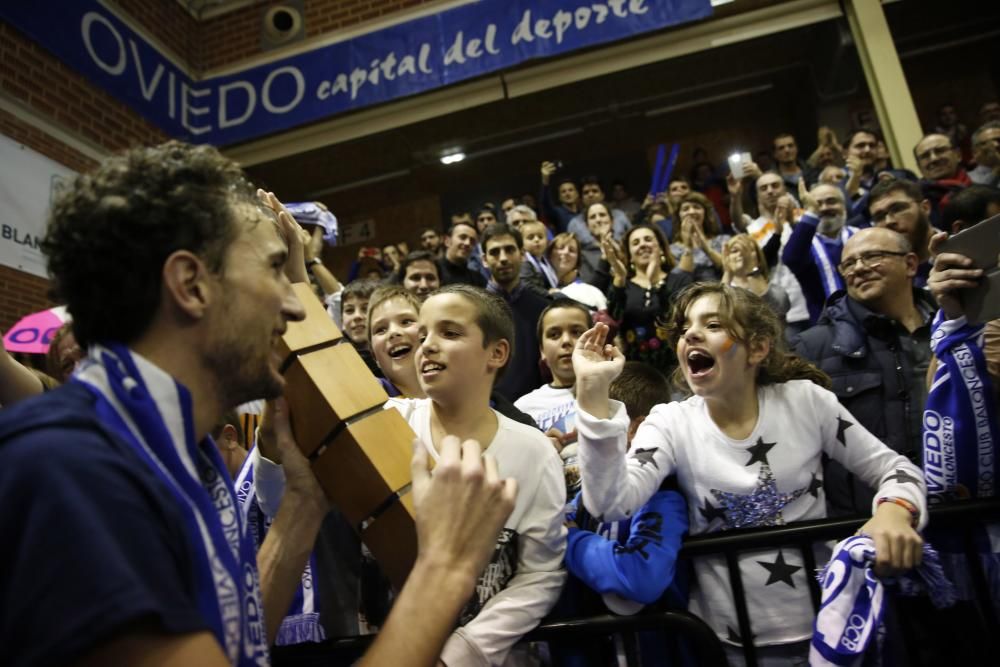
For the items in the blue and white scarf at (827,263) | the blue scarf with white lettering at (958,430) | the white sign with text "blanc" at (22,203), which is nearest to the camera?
the blue scarf with white lettering at (958,430)

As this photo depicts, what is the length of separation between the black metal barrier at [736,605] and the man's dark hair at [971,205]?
2124 mm

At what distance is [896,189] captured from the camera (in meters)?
3.46

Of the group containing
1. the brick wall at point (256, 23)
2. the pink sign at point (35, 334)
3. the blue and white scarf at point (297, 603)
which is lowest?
the blue and white scarf at point (297, 603)

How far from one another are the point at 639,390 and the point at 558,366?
53cm

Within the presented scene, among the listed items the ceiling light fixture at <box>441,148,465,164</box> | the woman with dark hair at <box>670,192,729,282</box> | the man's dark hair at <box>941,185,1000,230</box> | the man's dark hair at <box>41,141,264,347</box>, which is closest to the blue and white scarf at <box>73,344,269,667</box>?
the man's dark hair at <box>41,141,264,347</box>

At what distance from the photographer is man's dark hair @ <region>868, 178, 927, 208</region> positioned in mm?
3410

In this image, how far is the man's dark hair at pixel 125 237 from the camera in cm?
93

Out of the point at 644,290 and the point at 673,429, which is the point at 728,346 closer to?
the point at 673,429

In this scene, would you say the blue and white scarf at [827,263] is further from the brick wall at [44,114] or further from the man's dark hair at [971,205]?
the brick wall at [44,114]

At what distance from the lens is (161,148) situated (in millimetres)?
1055

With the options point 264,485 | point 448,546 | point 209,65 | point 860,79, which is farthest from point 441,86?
point 448,546

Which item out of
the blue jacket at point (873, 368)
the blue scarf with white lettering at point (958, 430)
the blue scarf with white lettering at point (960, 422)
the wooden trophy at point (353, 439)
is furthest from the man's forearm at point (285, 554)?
the blue jacket at point (873, 368)

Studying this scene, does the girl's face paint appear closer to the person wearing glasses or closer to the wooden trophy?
the person wearing glasses

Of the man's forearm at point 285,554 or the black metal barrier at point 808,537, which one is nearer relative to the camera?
the man's forearm at point 285,554
